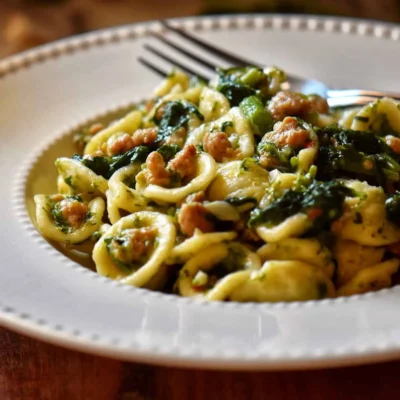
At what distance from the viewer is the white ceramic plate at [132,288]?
7.50 ft

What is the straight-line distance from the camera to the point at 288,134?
3.21 meters

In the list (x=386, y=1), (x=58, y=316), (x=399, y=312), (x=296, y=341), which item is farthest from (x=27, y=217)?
(x=386, y=1)

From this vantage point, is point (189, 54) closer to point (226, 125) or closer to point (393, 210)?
point (226, 125)

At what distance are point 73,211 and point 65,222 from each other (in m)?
0.06

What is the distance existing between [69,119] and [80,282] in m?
1.61

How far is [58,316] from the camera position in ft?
8.14

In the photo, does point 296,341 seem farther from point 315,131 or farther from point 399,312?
point 315,131

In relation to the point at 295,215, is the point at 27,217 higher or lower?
lower

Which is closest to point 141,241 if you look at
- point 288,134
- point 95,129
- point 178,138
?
point 178,138

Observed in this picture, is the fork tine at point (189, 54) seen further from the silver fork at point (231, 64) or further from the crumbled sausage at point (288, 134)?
the crumbled sausage at point (288, 134)

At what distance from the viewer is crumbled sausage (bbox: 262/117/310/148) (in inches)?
126

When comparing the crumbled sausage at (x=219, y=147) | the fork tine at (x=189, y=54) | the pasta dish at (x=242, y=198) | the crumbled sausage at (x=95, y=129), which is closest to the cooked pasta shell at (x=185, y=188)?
the pasta dish at (x=242, y=198)

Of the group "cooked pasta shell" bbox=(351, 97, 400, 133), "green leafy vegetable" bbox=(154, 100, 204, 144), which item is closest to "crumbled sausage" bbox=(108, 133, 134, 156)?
"green leafy vegetable" bbox=(154, 100, 204, 144)

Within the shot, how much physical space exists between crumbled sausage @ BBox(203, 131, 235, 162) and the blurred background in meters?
3.22
